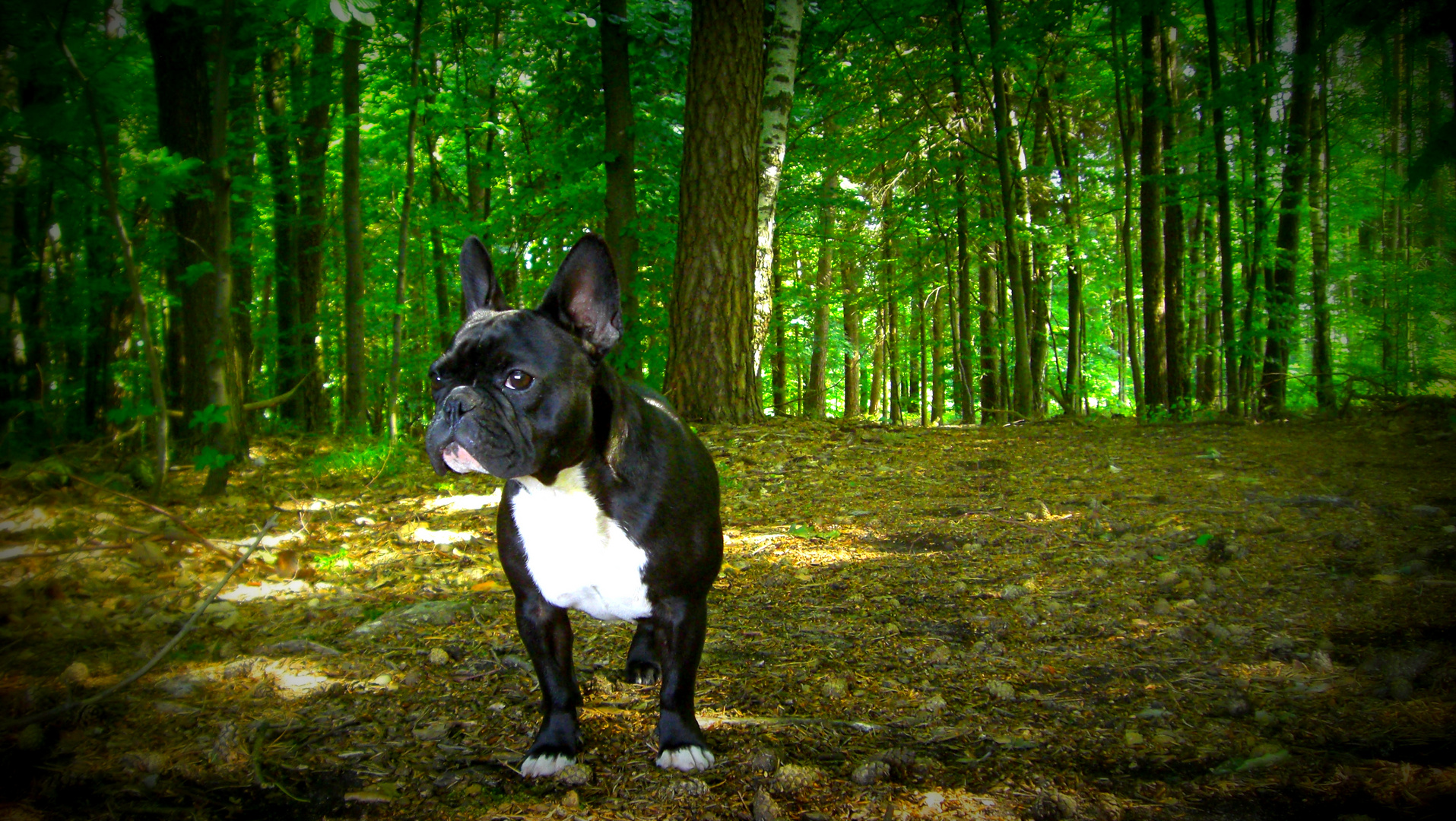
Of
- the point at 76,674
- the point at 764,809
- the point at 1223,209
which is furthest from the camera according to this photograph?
the point at 1223,209

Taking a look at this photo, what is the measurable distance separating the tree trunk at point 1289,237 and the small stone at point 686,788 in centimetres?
947

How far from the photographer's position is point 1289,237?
11.0 m

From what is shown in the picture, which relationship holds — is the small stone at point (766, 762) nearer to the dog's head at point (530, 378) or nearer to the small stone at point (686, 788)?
the small stone at point (686, 788)

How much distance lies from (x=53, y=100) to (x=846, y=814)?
16.0 feet

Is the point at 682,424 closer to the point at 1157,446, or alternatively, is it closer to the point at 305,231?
the point at 1157,446

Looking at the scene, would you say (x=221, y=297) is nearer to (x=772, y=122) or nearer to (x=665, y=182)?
(x=772, y=122)

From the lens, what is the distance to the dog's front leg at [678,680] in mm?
2346

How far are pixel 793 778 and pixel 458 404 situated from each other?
4.54ft

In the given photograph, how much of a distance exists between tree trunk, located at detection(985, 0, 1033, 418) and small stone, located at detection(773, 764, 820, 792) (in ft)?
34.2

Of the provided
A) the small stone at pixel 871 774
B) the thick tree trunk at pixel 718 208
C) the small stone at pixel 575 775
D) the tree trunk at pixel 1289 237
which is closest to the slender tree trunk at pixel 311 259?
the thick tree trunk at pixel 718 208

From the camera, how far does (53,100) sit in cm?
402

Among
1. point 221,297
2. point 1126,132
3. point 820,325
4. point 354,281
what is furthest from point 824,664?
point 820,325

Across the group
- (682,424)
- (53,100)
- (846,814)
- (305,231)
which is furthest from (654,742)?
(305,231)

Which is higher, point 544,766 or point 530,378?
point 530,378
